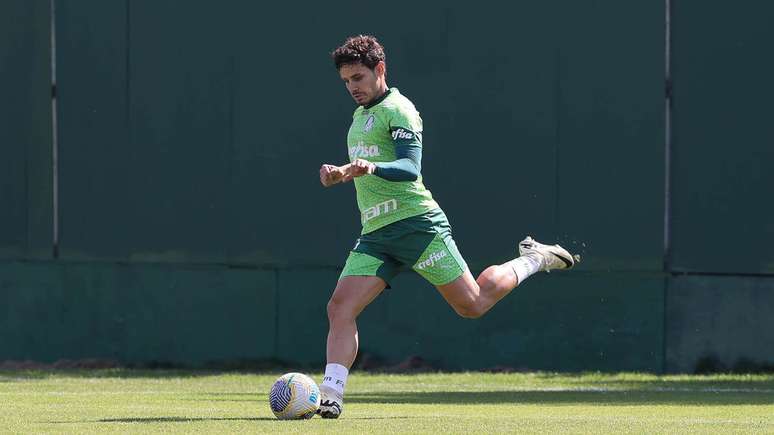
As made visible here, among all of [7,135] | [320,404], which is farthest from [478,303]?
[7,135]

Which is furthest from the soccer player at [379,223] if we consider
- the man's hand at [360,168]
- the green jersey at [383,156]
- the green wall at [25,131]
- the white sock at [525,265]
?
the green wall at [25,131]

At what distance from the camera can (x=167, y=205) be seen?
16453 millimetres

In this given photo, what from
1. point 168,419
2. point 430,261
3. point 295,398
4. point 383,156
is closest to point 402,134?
point 383,156

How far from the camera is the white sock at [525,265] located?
399 inches

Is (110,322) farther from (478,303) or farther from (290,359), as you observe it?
(478,303)

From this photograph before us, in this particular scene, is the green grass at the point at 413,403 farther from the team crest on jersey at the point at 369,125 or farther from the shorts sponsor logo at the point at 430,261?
the team crest on jersey at the point at 369,125

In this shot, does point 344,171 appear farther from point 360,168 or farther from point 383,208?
point 383,208

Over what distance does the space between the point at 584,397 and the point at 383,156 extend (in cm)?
373

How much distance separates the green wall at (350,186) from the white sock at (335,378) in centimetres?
673

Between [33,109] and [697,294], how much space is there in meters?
6.73

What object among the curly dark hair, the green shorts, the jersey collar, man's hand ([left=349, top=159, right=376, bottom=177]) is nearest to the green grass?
the green shorts

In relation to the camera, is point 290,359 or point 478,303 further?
point 290,359

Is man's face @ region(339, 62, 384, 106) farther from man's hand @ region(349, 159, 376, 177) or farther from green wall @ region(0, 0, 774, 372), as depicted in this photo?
green wall @ region(0, 0, 774, 372)

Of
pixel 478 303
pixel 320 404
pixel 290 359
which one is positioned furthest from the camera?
pixel 290 359
